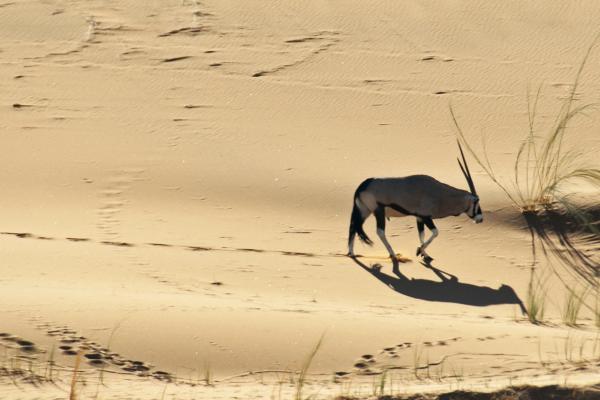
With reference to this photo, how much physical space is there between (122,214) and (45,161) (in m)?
1.66

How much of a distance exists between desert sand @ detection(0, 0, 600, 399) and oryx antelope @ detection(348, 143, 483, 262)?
26cm

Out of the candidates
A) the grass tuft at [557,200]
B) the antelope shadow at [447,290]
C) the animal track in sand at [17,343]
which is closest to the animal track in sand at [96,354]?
the animal track in sand at [17,343]

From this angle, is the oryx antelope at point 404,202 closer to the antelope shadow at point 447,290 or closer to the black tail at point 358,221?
the black tail at point 358,221

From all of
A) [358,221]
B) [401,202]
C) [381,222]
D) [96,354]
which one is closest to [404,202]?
[401,202]

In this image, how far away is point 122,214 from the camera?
10539mm

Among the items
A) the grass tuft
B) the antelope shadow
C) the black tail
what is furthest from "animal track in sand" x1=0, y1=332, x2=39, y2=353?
the grass tuft

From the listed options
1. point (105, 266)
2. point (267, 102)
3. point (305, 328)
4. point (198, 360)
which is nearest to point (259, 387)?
point (198, 360)

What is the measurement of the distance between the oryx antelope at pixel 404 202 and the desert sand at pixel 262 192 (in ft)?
0.86

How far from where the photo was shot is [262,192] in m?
11.2

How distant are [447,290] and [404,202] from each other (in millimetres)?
913

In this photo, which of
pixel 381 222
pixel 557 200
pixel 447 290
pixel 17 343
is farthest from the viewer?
pixel 557 200

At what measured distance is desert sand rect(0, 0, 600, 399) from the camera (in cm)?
634

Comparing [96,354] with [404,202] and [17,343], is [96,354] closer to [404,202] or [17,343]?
[17,343]

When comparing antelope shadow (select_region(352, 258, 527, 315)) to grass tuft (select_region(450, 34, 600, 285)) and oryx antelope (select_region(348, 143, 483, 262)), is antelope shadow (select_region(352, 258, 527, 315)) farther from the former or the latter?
grass tuft (select_region(450, 34, 600, 285))
